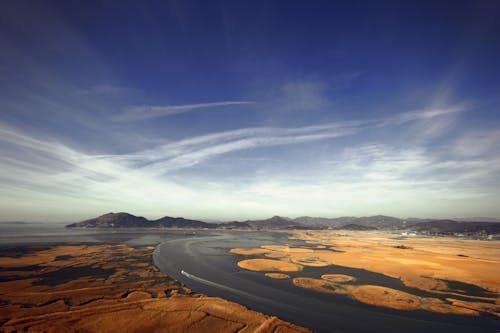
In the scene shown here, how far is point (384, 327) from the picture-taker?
59.8ft

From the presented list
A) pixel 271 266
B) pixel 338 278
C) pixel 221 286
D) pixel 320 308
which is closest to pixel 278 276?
pixel 271 266

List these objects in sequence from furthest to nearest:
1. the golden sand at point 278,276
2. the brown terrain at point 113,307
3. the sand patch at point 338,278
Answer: the golden sand at point 278,276 → the sand patch at point 338,278 → the brown terrain at point 113,307

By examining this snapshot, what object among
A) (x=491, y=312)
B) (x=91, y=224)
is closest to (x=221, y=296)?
(x=491, y=312)

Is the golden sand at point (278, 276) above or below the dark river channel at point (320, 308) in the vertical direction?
below

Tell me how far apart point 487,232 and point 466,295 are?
645 ft

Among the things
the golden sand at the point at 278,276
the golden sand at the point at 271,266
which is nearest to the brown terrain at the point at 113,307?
the golden sand at the point at 278,276

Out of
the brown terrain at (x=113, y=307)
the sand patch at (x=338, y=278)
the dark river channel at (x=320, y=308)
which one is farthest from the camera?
the sand patch at (x=338, y=278)

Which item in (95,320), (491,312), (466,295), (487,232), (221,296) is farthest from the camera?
(487,232)

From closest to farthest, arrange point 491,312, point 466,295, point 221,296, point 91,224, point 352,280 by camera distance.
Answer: point 491,312 → point 221,296 → point 466,295 → point 352,280 → point 91,224

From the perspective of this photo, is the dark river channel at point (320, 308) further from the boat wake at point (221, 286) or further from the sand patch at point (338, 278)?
the sand patch at point (338, 278)

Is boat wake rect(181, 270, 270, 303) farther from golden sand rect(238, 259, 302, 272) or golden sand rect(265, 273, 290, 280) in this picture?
golden sand rect(238, 259, 302, 272)

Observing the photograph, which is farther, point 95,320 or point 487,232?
point 487,232

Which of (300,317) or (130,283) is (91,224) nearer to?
(130,283)

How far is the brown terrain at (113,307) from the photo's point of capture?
1659cm
